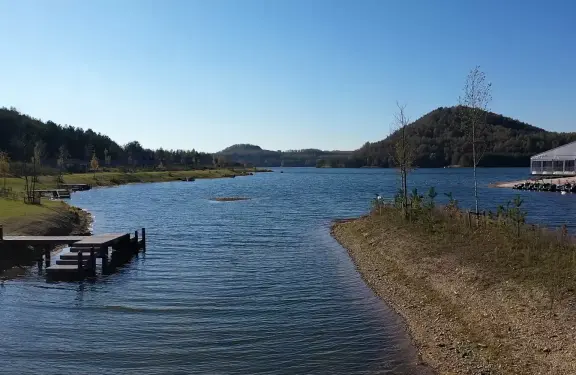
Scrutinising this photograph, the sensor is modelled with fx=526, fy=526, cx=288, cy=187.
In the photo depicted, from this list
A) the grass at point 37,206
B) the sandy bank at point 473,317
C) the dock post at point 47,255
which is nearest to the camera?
the sandy bank at point 473,317

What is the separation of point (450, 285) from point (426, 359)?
19.2ft

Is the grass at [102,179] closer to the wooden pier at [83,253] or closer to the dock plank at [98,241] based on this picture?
the wooden pier at [83,253]

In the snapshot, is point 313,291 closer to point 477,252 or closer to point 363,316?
point 363,316

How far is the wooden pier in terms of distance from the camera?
25.5 metres

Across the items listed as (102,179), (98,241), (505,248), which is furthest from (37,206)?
(102,179)

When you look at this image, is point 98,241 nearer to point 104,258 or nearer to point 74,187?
point 104,258

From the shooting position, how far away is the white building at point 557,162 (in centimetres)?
11069

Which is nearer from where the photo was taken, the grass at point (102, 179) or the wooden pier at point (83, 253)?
the wooden pier at point (83, 253)

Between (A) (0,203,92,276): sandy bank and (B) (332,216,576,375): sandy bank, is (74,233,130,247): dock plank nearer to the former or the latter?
(A) (0,203,92,276): sandy bank

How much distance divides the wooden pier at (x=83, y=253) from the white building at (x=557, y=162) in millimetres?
102457

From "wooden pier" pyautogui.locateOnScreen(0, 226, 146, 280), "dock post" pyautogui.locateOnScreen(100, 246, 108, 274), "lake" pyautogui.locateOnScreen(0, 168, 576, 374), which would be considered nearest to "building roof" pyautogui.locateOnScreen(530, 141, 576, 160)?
"lake" pyautogui.locateOnScreen(0, 168, 576, 374)

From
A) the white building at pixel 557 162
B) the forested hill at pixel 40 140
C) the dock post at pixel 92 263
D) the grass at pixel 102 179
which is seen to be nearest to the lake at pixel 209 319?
the dock post at pixel 92 263

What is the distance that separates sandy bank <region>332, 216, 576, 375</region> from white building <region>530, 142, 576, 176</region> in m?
101

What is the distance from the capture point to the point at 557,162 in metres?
115
